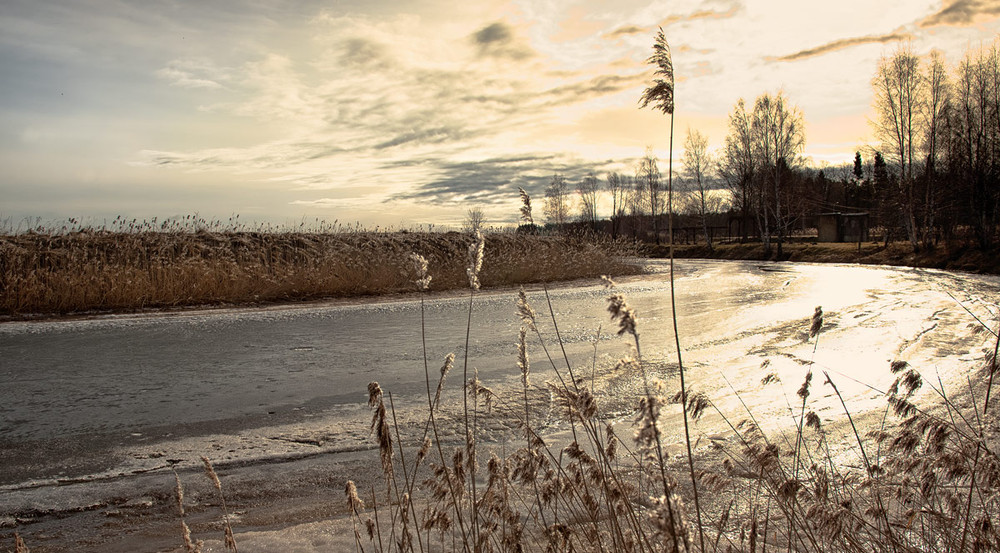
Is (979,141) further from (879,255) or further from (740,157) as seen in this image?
(740,157)

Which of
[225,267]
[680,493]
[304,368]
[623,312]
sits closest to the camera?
[623,312]

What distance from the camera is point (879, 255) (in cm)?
3212

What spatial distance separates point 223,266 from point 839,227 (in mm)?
44859

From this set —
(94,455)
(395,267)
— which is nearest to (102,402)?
(94,455)

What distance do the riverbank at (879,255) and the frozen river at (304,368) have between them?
15430mm

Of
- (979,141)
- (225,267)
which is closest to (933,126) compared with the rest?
(979,141)

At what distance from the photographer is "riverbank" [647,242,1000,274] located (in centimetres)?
2529

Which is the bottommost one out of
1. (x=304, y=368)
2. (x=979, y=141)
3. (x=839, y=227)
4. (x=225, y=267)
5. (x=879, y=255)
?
(x=304, y=368)

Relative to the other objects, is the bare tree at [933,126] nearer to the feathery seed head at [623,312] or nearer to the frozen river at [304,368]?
the frozen river at [304,368]

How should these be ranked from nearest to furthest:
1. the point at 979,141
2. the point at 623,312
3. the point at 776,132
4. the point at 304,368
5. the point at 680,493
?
the point at 623,312 → the point at 680,493 → the point at 304,368 → the point at 979,141 → the point at 776,132

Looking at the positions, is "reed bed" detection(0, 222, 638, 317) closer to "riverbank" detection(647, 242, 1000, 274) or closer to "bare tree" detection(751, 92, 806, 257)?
"riverbank" detection(647, 242, 1000, 274)

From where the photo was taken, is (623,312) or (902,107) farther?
(902,107)

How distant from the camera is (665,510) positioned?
1.24 m

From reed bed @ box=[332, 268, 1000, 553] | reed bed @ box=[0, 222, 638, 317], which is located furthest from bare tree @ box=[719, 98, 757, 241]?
reed bed @ box=[332, 268, 1000, 553]
